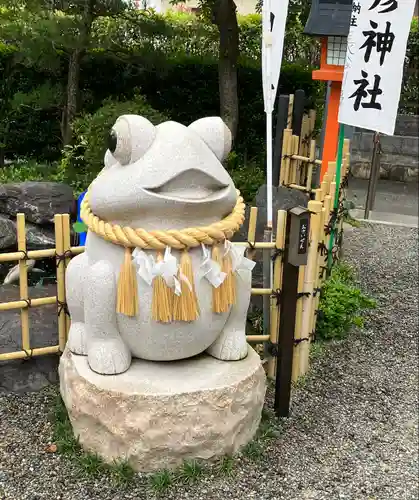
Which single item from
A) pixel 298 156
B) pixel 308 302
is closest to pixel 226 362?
pixel 308 302

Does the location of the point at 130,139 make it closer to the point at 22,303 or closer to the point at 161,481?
the point at 22,303

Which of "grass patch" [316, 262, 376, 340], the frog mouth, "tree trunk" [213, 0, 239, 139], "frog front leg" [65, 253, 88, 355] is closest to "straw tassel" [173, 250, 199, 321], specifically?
the frog mouth

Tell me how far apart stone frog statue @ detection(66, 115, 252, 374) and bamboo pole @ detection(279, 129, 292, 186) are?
432cm

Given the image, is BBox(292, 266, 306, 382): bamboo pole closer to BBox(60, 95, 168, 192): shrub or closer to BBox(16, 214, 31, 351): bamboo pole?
BBox(16, 214, 31, 351): bamboo pole

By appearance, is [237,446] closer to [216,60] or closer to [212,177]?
[212,177]

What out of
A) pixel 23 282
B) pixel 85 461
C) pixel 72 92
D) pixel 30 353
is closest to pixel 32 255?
pixel 23 282

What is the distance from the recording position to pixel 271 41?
14.4 feet

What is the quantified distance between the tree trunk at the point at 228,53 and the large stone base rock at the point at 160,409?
6383mm

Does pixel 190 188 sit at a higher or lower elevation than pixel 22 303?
higher

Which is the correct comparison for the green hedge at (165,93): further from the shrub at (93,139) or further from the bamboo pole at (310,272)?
the bamboo pole at (310,272)

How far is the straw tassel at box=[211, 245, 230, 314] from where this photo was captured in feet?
9.89

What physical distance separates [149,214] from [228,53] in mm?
6472

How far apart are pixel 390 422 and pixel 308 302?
93 cm

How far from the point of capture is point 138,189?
2.79m
